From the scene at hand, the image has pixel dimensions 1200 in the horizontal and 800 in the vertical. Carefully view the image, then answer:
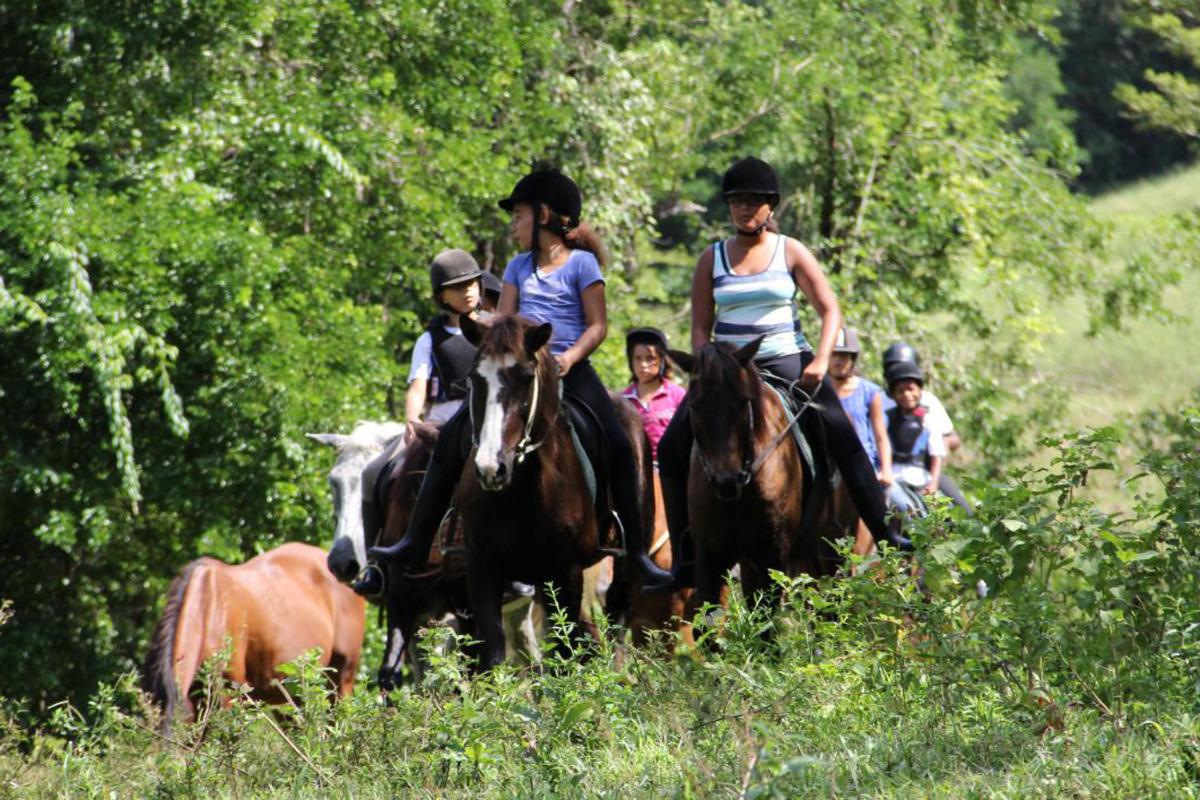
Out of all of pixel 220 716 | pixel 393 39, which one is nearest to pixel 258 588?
pixel 220 716

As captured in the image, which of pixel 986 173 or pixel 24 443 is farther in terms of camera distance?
pixel 986 173

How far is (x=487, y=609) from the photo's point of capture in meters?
9.12

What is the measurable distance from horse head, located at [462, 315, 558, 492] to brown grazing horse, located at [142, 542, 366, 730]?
114 inches

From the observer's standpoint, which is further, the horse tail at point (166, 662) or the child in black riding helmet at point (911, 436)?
the child in black riding helmet at point (911, 436)

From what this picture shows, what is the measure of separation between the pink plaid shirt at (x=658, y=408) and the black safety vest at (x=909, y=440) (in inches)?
74.7

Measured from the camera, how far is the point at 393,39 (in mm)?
A: 23172

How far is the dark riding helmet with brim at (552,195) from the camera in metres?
9.56

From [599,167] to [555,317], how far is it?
15308 mm

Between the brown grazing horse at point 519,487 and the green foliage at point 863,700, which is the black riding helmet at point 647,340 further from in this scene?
the green foliage at point 863,700

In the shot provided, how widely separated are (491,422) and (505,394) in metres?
0.16

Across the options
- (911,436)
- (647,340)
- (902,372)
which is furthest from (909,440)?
(647,340)

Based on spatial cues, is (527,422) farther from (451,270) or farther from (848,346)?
(848,346)

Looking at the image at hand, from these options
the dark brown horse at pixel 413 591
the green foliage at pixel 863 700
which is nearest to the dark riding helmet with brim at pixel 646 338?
the dark brown horse at pixel 413 591

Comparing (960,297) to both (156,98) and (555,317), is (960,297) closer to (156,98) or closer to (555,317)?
(156,98)
